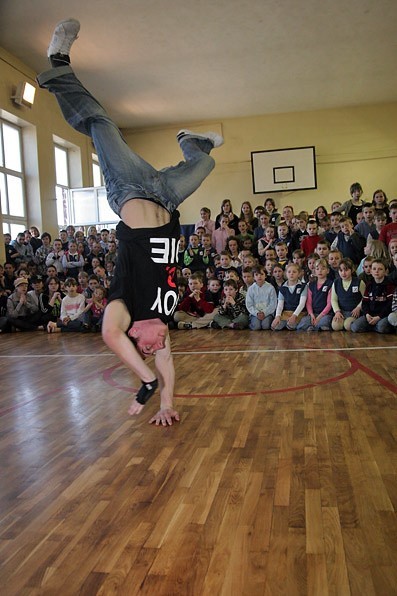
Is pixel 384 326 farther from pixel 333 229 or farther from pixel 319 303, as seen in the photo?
pixel 333 229

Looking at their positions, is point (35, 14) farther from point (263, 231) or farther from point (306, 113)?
point (306, 113)

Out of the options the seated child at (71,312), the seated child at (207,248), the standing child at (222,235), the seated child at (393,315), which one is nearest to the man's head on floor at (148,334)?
the seated child at (393,315)

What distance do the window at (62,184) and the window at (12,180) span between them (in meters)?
1.70

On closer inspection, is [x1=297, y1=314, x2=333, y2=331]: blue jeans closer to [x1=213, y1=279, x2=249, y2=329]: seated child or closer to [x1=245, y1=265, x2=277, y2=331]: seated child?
[x1=245, y1=265, x2=277, y2=331]: seated child

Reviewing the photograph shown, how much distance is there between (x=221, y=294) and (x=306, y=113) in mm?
9813

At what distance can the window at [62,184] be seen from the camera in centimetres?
1469

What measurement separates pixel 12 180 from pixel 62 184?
2.46m

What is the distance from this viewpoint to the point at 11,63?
455 inches

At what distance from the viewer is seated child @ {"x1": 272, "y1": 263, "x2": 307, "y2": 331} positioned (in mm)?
7656

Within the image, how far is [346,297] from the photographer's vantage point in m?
7.35

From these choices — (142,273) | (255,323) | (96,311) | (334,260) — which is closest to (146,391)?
(142,273)

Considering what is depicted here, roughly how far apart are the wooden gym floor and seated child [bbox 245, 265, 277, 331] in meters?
3.05

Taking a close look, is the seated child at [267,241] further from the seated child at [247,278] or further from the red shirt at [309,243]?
the seated child at [247,278]

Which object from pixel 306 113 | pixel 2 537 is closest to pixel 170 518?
pixel 2 537
